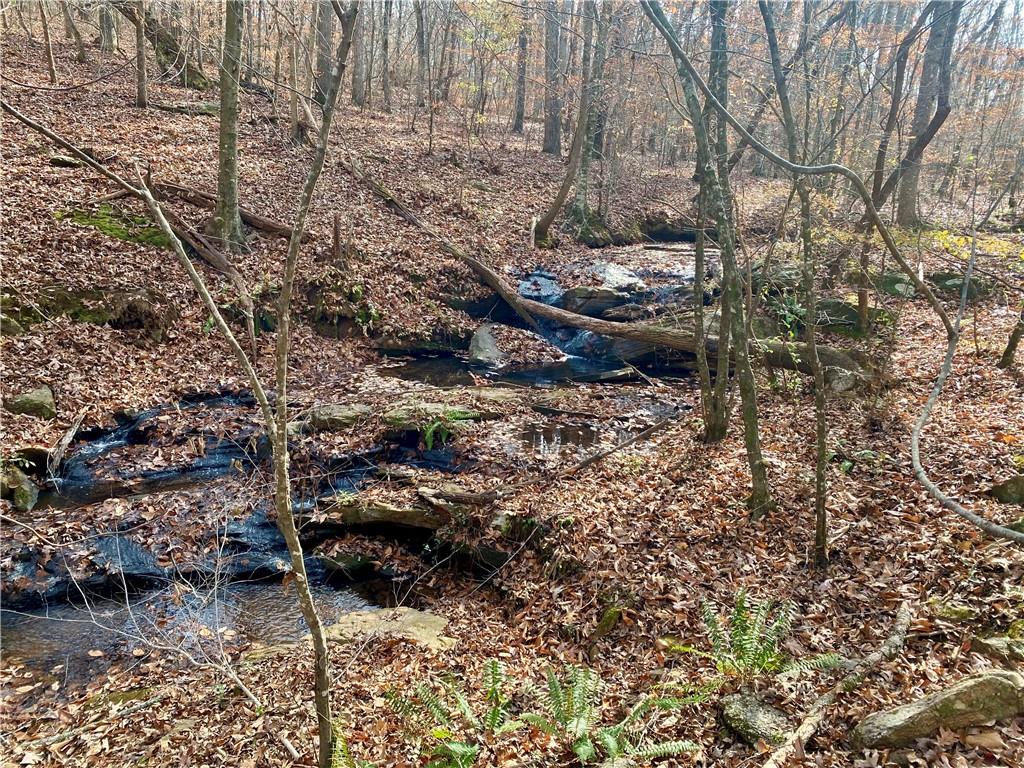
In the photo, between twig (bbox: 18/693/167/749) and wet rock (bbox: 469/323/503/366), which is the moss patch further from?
twig (bbox: 18/693/167/749)

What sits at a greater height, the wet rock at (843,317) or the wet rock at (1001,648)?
the wet rock at (843,317)

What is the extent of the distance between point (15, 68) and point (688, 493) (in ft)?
72.8

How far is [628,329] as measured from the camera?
459 inches

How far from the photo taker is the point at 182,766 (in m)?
4.30

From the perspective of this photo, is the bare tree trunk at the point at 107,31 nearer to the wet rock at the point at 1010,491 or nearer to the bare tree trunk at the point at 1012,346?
the bare tree trunk at the point at 1012,346

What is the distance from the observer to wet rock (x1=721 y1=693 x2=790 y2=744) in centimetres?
Result: 366

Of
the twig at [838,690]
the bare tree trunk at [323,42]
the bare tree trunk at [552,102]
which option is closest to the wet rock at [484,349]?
the bare tree trunk at [323,42]

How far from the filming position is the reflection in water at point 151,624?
5516mm

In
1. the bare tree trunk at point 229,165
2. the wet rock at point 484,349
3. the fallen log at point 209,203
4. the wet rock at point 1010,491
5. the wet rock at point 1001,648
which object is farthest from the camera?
the fallen log at point 209,203

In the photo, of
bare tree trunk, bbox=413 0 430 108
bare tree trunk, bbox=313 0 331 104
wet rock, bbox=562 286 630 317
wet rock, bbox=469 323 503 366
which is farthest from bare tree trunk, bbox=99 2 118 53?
wet rock, bbox=562 286 630 317

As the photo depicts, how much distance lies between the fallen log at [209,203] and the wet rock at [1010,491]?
12549 mm

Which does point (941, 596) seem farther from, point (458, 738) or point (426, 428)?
point (426, 428)

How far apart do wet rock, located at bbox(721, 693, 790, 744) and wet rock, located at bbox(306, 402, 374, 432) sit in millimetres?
6568

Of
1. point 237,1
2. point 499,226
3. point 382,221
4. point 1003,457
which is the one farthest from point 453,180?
point 1003,457
